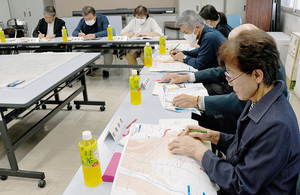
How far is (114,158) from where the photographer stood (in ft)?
3.15

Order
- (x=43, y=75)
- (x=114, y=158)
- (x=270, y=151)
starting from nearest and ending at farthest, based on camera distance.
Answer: (x=270, y=151)
(x=114, y=158)
(x=43, y=75)

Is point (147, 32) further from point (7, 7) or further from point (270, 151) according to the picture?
point (7, 7)

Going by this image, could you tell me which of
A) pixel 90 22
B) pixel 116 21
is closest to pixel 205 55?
pixel 90 22

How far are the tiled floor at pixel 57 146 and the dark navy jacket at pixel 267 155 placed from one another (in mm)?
1437

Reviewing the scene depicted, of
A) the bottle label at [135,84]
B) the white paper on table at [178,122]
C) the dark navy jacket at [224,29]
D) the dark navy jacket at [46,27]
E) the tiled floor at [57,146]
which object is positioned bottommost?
the tiled floor at [57,146]

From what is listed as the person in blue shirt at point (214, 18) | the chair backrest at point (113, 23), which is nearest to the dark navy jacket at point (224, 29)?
the person in blue shirt at point (214, 18)

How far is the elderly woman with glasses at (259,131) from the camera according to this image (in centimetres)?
71

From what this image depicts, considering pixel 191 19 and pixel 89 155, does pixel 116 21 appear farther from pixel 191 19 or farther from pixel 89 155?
pixel 89 155

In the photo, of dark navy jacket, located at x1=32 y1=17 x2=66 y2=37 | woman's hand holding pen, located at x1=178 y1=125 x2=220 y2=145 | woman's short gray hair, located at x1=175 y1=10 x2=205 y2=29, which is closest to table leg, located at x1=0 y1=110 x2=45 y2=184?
woman's hand holding pen, located at x1=178 y1=125 x2=220 y2=145

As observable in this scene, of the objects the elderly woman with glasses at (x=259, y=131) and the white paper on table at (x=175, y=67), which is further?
Result: the white paper on table at (x=175, y=67)

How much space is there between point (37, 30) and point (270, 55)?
4613mm

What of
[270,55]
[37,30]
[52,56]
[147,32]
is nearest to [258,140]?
[270,55]

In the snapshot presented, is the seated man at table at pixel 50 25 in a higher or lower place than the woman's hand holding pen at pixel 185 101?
higher

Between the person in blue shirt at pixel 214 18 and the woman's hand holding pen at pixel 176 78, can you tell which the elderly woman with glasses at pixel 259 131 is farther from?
the person in blue shirt at pixel 214 18
